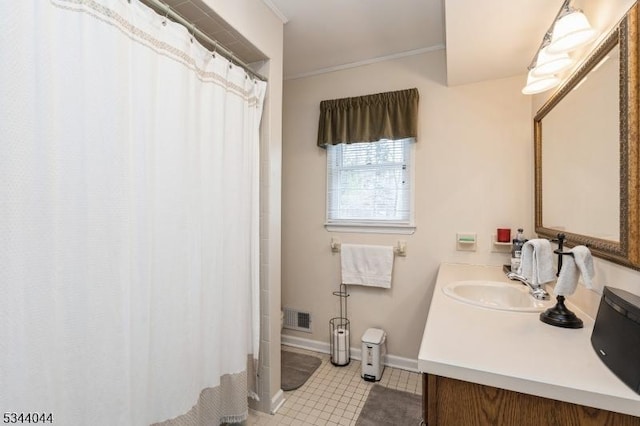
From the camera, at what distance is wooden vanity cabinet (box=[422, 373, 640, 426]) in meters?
0.75

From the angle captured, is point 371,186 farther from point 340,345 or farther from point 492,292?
point 340,345

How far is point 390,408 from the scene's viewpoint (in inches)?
74.6

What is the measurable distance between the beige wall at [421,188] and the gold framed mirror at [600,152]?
451 mm

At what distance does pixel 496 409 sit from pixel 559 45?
1391mm

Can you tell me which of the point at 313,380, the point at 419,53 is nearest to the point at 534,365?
the point at 313,380

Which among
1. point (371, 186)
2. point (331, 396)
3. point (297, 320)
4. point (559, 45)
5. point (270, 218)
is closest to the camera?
point (559, 45)

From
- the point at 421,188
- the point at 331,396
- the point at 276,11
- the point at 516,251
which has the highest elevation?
the point at 276,11

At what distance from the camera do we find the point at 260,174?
1842 mm

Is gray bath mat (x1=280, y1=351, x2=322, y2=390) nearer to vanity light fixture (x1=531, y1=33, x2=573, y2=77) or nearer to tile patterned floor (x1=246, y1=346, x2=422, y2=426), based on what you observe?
tile patterned floor (x1=246, y1=346, x2=422, y2=426)

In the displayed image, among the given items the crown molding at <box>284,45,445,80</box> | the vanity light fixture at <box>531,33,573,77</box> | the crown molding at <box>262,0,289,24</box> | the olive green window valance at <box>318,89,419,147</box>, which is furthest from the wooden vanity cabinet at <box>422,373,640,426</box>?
the crown molding at <box>284,45,445,80</box>

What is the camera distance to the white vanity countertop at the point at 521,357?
740 millimetres

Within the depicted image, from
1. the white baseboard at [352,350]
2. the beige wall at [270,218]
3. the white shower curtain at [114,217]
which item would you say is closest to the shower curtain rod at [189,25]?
the white shower curtain at [114,217]

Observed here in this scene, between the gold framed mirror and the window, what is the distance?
95 centimetres

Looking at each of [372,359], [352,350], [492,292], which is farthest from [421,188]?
[352,350]
